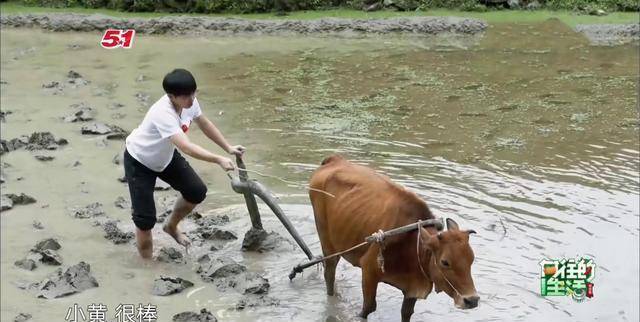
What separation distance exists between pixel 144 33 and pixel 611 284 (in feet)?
41.7

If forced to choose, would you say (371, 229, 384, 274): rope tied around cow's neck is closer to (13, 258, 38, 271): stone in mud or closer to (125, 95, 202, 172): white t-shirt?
(125, 95, 202, 172): white t-shirt

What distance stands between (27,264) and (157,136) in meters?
1.42

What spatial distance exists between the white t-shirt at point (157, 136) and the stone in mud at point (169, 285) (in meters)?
0.84

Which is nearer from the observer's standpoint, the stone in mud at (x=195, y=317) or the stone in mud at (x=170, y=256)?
the stone in mud at (x=195, y=317)

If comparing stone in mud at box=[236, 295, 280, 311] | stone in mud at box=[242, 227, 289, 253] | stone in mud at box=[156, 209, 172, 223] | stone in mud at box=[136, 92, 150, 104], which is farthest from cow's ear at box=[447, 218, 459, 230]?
stone in mud at box=[136, 92, 150, 104]

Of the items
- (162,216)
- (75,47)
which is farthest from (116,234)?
(75,47)

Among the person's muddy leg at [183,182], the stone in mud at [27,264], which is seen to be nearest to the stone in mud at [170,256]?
the person's muddy leg at [183,182]

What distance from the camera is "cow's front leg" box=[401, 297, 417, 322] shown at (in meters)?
5.23

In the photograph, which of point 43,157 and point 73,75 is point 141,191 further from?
point 73,75

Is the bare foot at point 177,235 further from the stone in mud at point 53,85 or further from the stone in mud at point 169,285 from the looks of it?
the stone in mud at point 53,85

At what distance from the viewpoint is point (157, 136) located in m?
6.17

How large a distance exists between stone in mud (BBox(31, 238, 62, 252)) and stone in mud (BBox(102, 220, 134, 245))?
437mm

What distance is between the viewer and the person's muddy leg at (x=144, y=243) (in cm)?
648

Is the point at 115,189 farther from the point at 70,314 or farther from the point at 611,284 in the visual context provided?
the point at 611,284
